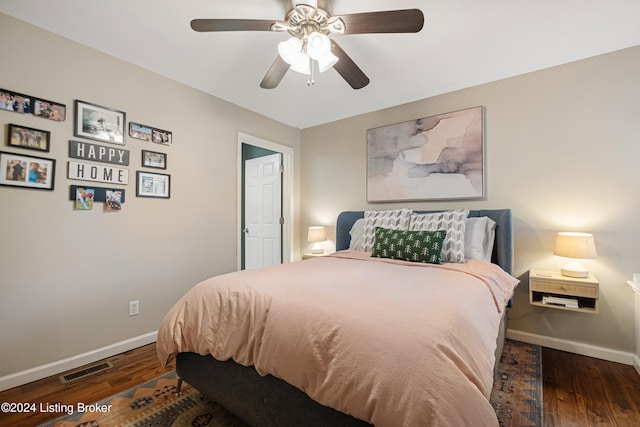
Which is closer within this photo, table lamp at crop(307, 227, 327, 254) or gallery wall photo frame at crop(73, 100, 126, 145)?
gallery wall photo frame at crop(73, 100, 126, 145)

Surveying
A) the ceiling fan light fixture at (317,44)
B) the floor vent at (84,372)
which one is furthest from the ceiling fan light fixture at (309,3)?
the floor vent at (84,372)

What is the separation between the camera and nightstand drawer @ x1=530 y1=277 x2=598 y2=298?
201 centimetres

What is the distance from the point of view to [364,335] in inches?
37.3

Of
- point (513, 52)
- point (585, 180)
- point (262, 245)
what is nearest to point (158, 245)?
point (262, 245)

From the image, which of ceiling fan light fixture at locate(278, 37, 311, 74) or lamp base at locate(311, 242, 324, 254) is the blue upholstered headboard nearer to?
lamp base at locate(311, 242, 324, 254)

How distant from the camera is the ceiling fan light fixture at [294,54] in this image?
66.2 inches

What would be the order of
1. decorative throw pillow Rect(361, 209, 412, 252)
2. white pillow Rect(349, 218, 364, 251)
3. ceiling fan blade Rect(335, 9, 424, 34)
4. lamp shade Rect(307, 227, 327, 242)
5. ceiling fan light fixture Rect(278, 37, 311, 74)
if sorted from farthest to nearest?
lamp shade Rect(307, 227, 327, 242)
white pillow Rect(349, 218, 364, 251)
decorative throw pillow Rect(361, 209, 412, 252)
ceiling fan light fixture Rect(278, 37, 311, 74)
ceiling fan blade Rect(335, 9, 424, 34)

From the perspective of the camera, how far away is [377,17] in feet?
4.93

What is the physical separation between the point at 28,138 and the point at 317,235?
2706mm

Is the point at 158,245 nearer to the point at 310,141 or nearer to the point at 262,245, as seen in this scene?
the point at 262,245

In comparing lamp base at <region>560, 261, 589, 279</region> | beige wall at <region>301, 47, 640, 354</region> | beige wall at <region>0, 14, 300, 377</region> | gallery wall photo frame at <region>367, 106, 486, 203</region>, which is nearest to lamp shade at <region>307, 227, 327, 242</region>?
gallery wall photo frame at <region>367, 106, 486, 203</region>

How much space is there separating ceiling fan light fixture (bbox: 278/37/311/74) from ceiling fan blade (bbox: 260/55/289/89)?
4.8 inches

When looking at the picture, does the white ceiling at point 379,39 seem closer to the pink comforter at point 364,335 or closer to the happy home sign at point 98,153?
the happy home sign at point 98,153

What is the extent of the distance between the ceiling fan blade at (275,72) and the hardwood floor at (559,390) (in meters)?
2.25
